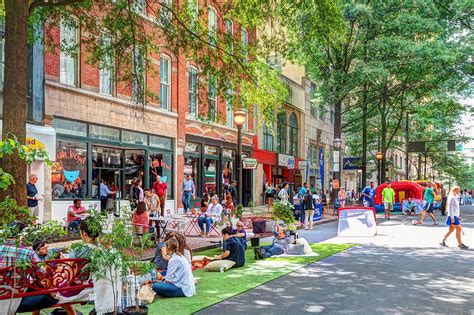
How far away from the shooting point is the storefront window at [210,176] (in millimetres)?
29859

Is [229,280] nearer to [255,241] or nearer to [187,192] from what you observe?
[255,241]

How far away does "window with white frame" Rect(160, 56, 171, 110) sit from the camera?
25683 mm

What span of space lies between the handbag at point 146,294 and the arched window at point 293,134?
34514 mm

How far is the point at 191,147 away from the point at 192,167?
3.56ft

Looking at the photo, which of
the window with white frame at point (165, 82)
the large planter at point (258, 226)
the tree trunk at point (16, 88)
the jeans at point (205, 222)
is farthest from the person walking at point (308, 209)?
the tree trunk at point (16, 88)

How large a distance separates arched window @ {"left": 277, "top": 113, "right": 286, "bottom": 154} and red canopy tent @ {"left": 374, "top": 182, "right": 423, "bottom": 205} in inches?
363

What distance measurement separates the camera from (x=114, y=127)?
72.9ft

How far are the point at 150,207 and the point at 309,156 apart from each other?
1212 inches

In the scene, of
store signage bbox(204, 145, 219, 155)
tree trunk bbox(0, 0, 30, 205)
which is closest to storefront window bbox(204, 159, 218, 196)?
store signage bbox(204, 145, 219, 155)

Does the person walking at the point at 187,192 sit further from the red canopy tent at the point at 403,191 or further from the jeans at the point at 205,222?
the red canopy tent at the point at 403,191

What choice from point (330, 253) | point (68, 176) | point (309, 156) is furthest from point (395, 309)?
point (309, 156)

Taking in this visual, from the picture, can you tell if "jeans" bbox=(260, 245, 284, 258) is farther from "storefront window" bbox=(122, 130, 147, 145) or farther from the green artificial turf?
"storefront window" bbox=(122, 130, 147, 145)

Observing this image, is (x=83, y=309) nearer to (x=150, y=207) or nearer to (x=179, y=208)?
(x=150, y=207)

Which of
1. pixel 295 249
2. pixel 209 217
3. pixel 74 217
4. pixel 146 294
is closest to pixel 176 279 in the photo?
pixel 146 294
